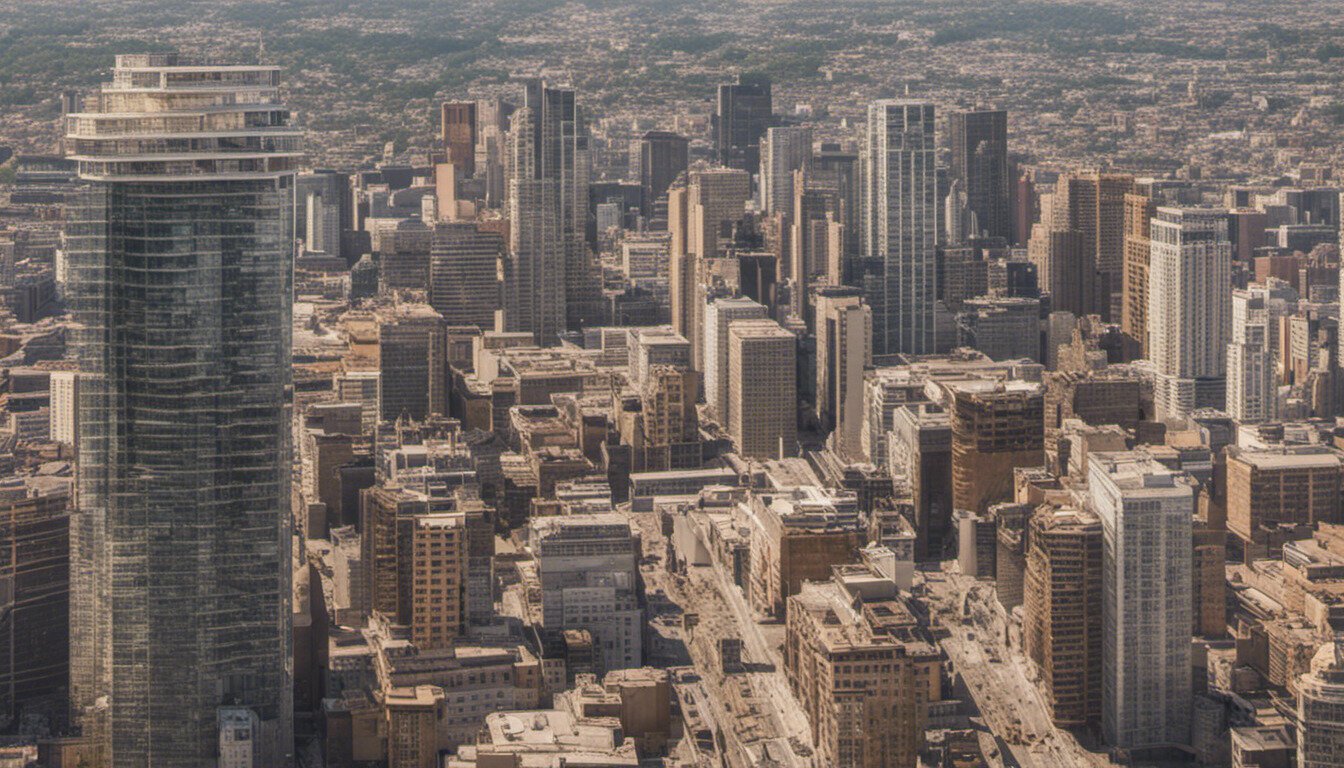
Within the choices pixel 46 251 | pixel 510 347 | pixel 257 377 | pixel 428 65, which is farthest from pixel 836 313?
pixel 428 65

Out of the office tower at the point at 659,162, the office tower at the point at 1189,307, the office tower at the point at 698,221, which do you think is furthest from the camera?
the office tower at the point at 659,162

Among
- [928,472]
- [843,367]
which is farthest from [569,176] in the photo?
[928,472]

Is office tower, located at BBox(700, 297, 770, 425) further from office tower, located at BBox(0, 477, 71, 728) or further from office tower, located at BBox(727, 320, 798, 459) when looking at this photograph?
office tower, located at BBox(0, 477, 71, 728)

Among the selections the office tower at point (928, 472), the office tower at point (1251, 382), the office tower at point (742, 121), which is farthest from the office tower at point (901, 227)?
the office tower at point (742, 121)

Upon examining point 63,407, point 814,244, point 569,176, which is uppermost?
point 569,176

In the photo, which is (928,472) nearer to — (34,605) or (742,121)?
(34,605)

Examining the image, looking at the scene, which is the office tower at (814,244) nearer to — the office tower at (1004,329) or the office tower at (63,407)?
the office tower at (1004,329)
